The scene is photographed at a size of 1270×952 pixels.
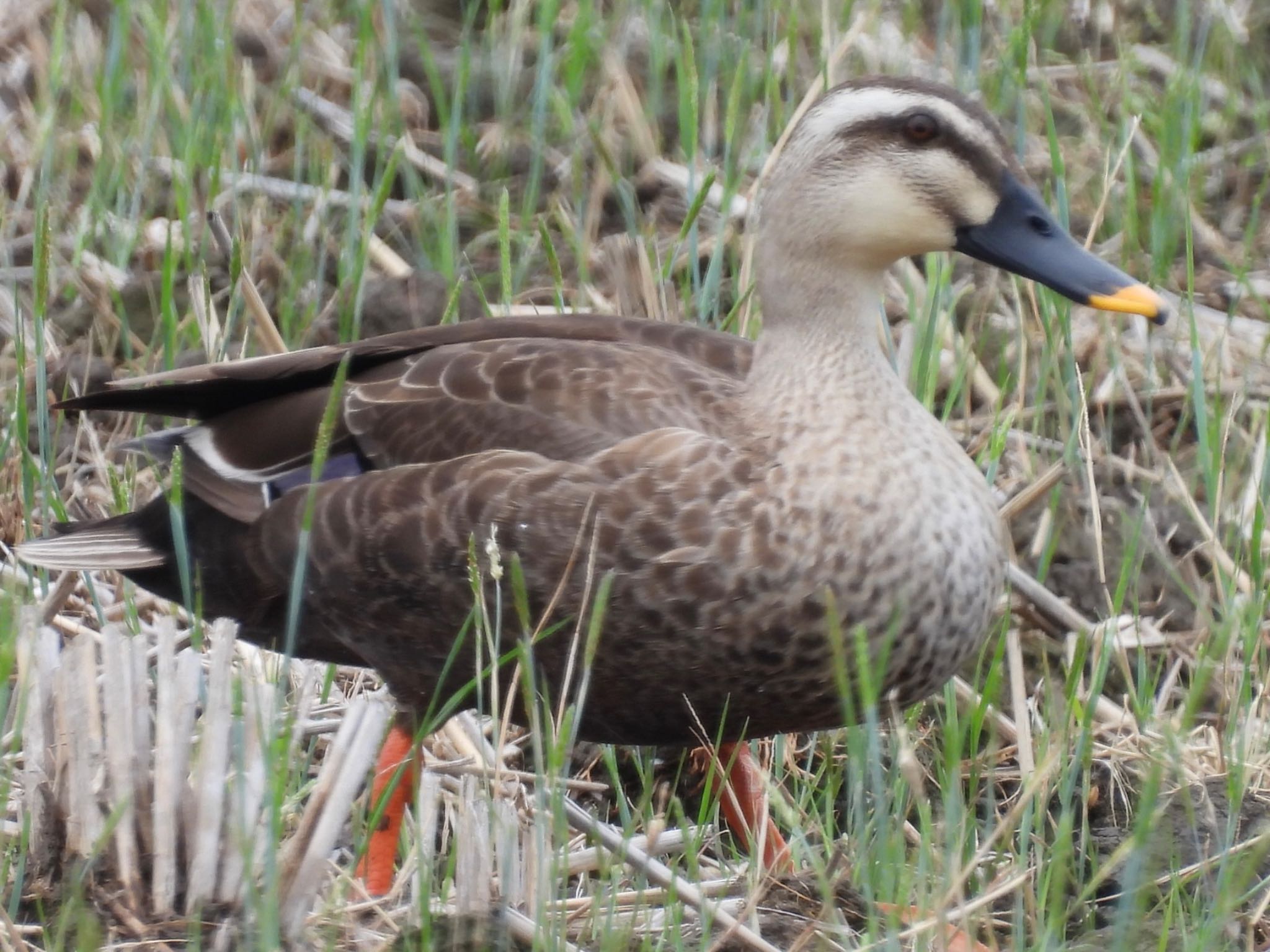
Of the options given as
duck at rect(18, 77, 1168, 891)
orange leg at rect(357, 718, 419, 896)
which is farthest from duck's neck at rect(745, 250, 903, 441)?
orange leg at rect(357, 718, 419, 896)

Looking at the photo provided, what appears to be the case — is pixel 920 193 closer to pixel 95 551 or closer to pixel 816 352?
pixel 816 352

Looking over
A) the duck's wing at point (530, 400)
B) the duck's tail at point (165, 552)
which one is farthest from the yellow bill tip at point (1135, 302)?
the duck's tail at point (165, 552)

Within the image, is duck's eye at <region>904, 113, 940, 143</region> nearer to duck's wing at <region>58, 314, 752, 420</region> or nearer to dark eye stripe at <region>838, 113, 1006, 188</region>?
dark eye stripe at <region>838, 113, 1006, 188</region>

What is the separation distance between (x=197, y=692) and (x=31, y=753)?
28 centimetres

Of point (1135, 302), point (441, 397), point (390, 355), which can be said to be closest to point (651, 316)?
point (390, 355)

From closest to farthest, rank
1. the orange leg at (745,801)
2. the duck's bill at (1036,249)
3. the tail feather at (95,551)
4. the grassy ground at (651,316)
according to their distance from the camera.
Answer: the grassy ground at (651,316) < the duck's bill at (1036,249) < the orange leg at (745,801) < the tail feather at (95,551)

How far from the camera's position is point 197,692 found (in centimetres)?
273

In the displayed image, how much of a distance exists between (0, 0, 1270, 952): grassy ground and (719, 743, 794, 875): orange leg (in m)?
0.07

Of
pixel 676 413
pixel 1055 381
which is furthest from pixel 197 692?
pixel 1055 381

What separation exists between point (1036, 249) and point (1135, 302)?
0.66 ft

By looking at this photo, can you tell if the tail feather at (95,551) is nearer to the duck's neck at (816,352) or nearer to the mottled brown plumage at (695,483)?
the mottled brown plumage at (695,483)

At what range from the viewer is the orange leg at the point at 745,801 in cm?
345

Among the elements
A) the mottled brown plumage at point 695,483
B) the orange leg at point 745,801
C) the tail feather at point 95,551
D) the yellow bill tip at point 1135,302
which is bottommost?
the orange leg at point 745,801

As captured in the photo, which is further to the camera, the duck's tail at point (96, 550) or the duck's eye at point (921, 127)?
the duck's tail at point (96, 550)
